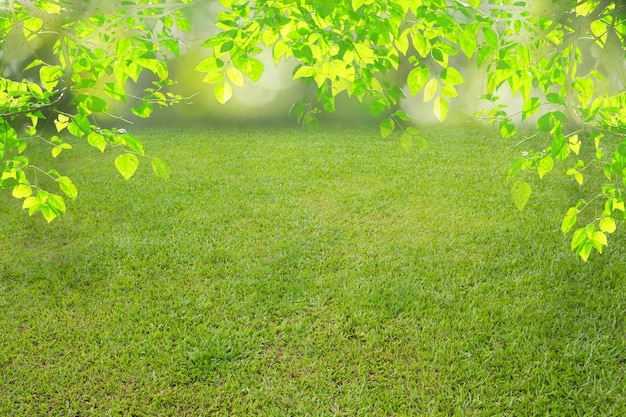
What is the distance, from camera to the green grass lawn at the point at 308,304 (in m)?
2.84

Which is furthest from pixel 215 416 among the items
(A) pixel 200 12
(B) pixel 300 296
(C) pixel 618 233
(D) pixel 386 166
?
(D) pixel 386 166

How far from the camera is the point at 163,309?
11.8 feet

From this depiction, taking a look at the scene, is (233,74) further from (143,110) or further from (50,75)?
(50,75)

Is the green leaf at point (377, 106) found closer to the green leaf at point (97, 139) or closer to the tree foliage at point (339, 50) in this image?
the tree foliage at point (339, 50)

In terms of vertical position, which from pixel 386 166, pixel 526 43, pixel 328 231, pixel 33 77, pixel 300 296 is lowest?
pixel 300 296

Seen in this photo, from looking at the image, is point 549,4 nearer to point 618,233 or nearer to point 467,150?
point 618,233

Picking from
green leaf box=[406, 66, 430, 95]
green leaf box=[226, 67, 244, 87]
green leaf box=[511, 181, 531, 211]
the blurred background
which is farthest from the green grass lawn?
the blurred background

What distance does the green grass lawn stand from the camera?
9.32 ft

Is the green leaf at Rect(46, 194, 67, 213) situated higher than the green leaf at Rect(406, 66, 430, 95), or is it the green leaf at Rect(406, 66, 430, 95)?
the green leaf at Rect(406, 66, 430, 95)

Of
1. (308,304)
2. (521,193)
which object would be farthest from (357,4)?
(308,304)

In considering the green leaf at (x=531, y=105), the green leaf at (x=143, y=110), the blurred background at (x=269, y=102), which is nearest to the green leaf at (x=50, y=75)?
the green leaf at (x=143, y=110)

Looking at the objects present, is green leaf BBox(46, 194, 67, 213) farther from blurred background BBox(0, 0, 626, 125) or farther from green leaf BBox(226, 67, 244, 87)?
blurred background BBox(0, 0, 626, 125)

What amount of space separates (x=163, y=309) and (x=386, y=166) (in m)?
4.18

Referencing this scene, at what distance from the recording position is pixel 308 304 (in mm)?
3643
